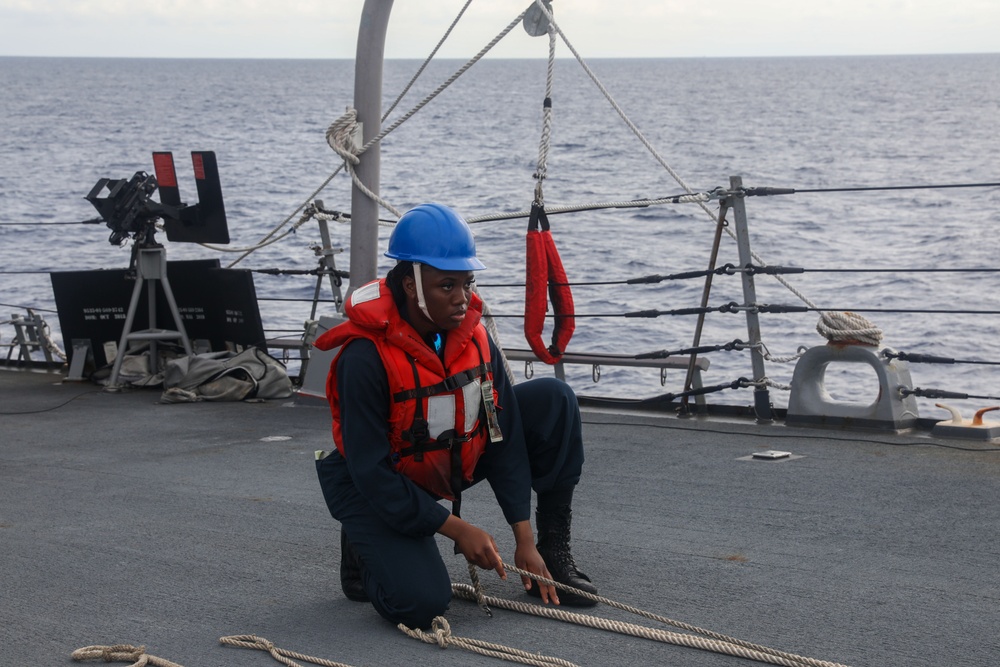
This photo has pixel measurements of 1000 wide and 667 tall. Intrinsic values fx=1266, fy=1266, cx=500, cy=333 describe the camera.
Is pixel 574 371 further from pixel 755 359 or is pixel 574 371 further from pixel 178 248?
pixel 178 248

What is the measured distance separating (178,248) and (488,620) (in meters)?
20.1

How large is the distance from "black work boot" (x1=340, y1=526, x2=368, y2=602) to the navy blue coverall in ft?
0.27

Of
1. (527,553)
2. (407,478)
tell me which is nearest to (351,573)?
(407,478)

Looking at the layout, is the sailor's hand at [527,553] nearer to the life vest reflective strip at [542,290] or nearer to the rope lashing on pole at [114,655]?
the rope lashing on pole at [114,655]

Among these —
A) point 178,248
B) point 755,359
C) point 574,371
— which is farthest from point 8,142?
point 755,359

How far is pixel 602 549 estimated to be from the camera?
13.1ft

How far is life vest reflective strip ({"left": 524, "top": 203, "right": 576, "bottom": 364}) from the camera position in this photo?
19.6ft

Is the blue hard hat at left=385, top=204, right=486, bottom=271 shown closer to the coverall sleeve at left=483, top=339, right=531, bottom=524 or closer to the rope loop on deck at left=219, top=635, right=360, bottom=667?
the coverall sleeve at left=483, top=339, right=531, bottom=524

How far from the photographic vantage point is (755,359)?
251 inches

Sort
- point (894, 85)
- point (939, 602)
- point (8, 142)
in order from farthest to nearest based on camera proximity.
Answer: point (894, 85)
point (8, 142)
point (939, 602)

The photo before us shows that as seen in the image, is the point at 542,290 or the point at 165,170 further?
the point at 165,170

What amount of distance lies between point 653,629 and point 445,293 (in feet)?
→ 3.29

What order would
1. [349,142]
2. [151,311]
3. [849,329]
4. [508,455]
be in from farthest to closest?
1. [151,311]
2. [349,142]
3. [849,329]
4. [508,455]

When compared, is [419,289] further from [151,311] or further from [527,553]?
[151,311]
